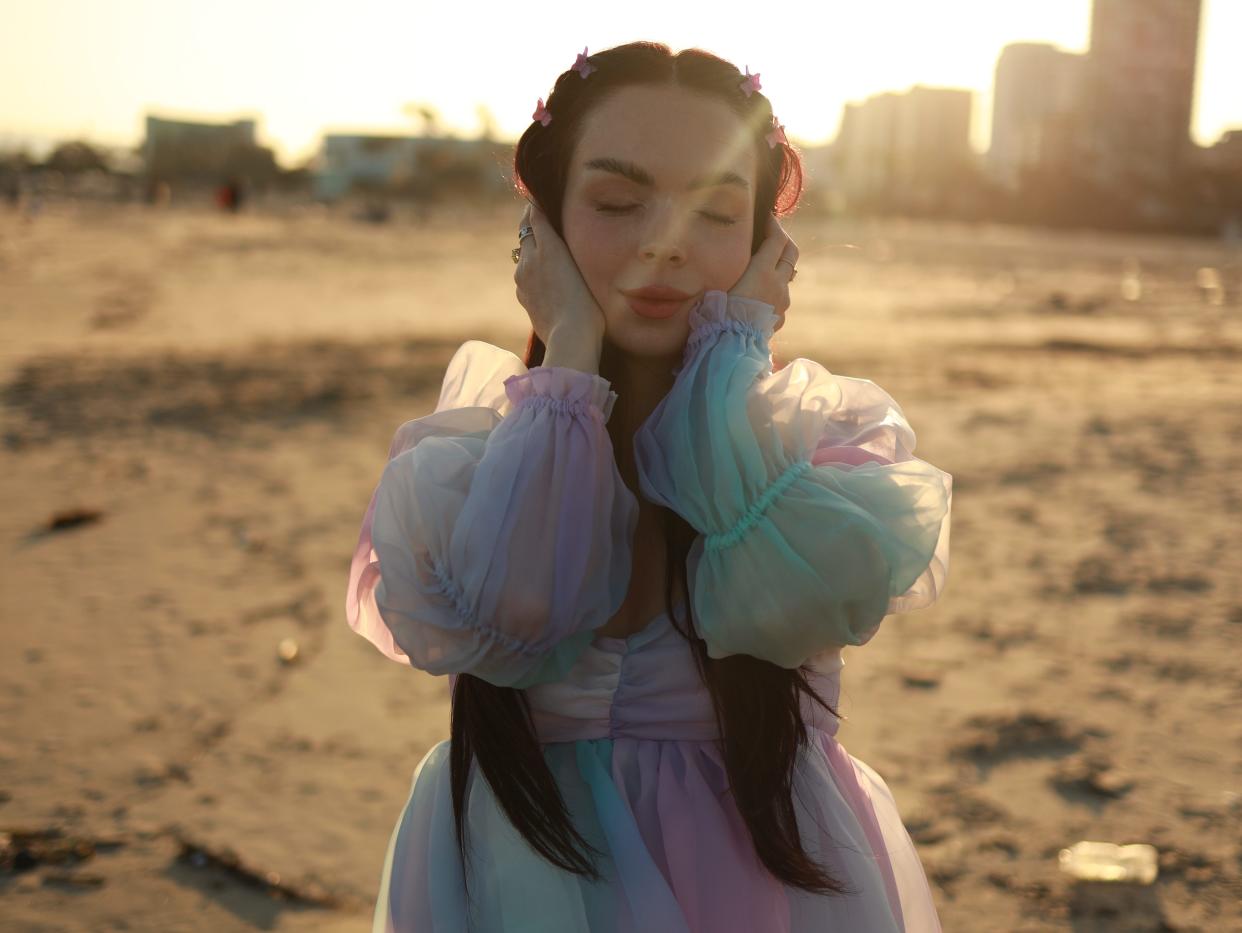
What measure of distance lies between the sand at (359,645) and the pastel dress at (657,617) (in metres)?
1.58

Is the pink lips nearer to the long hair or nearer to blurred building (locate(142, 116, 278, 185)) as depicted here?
the long hair

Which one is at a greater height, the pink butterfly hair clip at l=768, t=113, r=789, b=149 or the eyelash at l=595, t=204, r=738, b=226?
the pink butterfly hair clip at l=768, t=113, r=789, b=149

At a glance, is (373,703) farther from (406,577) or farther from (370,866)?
(406,577)

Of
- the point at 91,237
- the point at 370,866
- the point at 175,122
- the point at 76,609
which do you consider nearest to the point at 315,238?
the point at 91,237

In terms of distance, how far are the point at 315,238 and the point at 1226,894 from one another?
33493mm

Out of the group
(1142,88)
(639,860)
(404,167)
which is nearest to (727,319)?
(639,860)

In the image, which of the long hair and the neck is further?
the neck

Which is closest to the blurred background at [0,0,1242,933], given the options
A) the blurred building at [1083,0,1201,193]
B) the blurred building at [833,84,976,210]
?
the blurred building at [1083,0,1201,193]

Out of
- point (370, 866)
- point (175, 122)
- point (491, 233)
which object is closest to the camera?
point (370, 866)

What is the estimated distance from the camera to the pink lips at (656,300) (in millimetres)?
1579

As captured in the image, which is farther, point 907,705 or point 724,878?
point 907,705

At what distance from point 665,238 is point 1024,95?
9706 centimetres

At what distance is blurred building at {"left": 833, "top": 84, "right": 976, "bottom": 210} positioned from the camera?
7769 cm

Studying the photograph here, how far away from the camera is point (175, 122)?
368 feet
